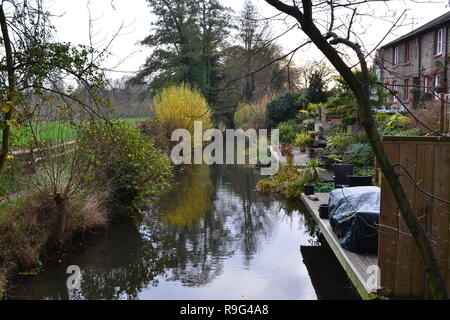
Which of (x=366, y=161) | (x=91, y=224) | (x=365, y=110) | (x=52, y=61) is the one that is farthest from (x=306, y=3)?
(x=366, y=161)

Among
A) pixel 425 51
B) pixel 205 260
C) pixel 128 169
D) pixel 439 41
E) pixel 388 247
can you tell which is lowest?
pixel 205 260

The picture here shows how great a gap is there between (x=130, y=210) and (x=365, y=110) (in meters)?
9.05

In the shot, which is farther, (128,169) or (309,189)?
(309,189)

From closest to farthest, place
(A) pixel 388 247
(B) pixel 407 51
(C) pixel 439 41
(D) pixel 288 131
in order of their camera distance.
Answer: (A) pixel 388 247 < (C) pixel 439 41 < (B) pixel 407 51 < (D) pixel 288 131

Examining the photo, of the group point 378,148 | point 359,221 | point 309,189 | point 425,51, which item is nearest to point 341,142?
point 309,189

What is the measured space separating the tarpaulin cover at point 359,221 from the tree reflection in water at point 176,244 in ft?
5.57

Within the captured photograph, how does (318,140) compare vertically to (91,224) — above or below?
above

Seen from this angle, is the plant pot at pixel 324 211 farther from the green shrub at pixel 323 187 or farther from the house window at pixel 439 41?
the house window at pixel 439 41

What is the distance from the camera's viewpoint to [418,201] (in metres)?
4.66

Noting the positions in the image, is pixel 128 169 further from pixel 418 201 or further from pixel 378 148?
pixel 378 148

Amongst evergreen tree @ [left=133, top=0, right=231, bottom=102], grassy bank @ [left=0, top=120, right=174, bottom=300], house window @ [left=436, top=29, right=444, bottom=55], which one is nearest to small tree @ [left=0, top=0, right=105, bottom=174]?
grassy bank @ [left=0, top=120, right=174, bottom=300]

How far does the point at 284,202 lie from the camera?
12672 millimetres

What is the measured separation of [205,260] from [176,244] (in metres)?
1.15
